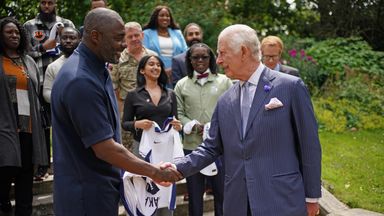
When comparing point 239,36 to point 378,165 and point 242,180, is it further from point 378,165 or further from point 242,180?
point 378,165

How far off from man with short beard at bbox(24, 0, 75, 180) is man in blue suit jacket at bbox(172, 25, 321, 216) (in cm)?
343

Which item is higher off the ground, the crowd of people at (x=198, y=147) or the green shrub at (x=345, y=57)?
the crowd of people at (x=198, y=147)

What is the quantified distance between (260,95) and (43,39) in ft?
13.0

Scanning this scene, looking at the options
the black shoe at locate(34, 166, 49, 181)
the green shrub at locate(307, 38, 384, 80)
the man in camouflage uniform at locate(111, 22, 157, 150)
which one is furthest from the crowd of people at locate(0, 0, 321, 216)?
the green shrub at locate(307, 38, 384, 80)

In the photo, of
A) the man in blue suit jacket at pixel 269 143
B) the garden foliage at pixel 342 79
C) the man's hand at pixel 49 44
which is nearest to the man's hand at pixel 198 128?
the man's hand at pixel 49 44

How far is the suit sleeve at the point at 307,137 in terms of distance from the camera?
153 inches

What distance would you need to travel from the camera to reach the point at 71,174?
3535mm

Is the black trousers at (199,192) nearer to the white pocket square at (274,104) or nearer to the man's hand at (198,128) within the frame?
the man's hand at (198,128)

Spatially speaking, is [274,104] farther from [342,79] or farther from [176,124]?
[342,79]

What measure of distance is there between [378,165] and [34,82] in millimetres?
5197

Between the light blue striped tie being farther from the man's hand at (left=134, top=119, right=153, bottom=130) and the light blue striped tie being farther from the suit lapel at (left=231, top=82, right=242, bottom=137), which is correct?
the man's hand at (left=134, top=119, right=153, bottom=130)

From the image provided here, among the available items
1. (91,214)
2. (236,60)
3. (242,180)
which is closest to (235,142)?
(242,180)

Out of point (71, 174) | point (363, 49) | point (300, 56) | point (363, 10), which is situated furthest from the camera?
point (363, 10)

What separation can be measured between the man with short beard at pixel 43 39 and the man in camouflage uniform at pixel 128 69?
74 cm
